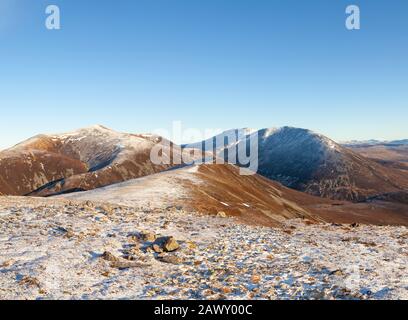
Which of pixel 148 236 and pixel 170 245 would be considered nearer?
pixel 170 245

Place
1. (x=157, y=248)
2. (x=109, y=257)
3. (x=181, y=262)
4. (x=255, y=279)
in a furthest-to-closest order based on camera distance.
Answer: (x=157, y=248)
(x=181, y=262)
(x=109, y=257)
(x=255, y=279)

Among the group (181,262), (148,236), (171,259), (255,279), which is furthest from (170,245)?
(255,279)

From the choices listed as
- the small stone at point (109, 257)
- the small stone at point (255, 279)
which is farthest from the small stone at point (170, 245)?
the small stone at point (255, 279)

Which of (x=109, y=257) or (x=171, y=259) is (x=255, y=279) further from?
(x=109, y=257)

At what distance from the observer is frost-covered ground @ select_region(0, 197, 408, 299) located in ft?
48.8

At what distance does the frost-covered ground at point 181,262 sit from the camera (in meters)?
14.9

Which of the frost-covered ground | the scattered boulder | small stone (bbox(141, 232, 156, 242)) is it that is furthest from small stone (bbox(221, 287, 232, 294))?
small stone (bbox(141, 232, 156, 242))

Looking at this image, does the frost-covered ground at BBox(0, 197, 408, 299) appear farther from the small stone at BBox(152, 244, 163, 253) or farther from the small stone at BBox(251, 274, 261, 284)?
the small stone at BBox(152, 244, 163, 253)

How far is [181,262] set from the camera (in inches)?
721

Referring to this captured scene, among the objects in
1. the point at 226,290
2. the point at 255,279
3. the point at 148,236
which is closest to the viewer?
the point at 226,290

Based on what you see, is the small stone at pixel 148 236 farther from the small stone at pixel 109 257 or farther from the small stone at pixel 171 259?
the small stone at pixel 109 257
